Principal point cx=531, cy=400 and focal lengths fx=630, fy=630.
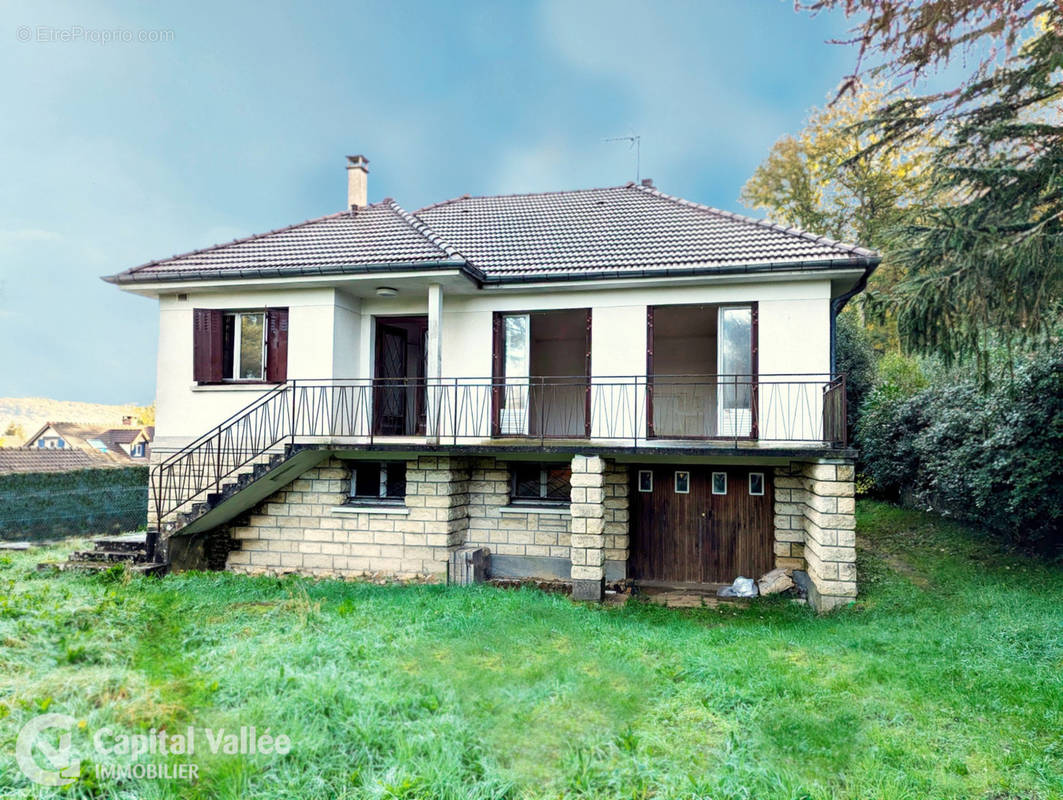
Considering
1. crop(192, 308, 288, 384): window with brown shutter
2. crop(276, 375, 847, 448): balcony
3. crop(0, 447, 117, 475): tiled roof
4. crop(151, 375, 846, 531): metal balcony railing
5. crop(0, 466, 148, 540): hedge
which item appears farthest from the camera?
crop(0, 447, 117, 475): tiled roof

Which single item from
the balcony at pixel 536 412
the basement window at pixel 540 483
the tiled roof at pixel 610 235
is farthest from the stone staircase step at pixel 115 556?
the tiled roof at pixel 610 235

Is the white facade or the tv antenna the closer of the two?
the white facade

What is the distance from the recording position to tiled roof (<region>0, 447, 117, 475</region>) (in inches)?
612

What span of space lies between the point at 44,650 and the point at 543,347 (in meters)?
10.2

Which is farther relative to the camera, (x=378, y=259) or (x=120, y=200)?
(x=120, y=200)

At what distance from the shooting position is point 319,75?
78.3 ft

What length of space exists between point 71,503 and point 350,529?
30.3 feet

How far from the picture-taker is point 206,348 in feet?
36.2

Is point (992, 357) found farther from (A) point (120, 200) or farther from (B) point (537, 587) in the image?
(A) point (120, 200)

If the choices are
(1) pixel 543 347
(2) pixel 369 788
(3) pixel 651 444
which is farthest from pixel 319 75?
(2) pixel 369 788

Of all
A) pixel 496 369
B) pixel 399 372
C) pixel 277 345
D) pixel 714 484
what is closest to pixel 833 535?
pixel 714 484

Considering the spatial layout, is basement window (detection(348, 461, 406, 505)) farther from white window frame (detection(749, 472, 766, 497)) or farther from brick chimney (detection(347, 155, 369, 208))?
brick chimney (detection(347, 155, 369, 208))

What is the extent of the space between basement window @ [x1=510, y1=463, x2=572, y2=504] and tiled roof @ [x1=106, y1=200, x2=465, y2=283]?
3.89 metres

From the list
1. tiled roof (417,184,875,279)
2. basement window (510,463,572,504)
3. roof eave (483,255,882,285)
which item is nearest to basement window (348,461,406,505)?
basement window (510,463,572,504)
